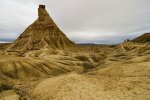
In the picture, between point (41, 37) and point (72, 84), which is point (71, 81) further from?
point (41, 37)

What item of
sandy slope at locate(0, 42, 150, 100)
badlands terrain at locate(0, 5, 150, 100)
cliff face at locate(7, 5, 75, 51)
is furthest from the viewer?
cliff face at locate(7, 5, 75, 51)

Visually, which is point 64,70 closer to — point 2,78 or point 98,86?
point 2,78

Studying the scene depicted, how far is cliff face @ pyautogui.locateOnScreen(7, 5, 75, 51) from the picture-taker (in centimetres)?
11372

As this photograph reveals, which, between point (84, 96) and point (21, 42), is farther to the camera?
point (21, 42)

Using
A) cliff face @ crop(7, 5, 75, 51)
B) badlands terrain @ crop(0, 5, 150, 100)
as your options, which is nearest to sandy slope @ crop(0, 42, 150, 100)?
badlands terrain @ crop(0, 5, 150, 100)

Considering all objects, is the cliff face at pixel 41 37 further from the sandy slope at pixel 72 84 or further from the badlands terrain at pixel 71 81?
the sandy slope at pixel 72 84

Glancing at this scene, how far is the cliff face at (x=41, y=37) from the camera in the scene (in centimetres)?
11372

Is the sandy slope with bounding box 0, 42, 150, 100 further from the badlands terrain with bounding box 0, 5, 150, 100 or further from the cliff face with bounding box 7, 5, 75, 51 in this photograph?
the cliff face with bounding box 7, 5, 75, 51

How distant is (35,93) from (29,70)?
1887 cm

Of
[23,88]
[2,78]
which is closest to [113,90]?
[23,88]

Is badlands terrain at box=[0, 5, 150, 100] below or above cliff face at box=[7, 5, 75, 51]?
below

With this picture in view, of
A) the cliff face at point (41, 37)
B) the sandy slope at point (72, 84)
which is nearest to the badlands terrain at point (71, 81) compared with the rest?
the sandy slope at point (72, 84)

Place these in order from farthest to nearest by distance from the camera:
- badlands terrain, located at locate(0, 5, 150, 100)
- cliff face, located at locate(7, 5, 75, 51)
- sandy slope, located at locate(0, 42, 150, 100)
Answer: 1. cliff face, located at locate(7, 5, 75, 51)
2. badlands terrain, located at locate(0, 5, 150, 100)
3. sandy slope, located at locate(0, 42, 150, 100)

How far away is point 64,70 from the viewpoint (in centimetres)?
5988
